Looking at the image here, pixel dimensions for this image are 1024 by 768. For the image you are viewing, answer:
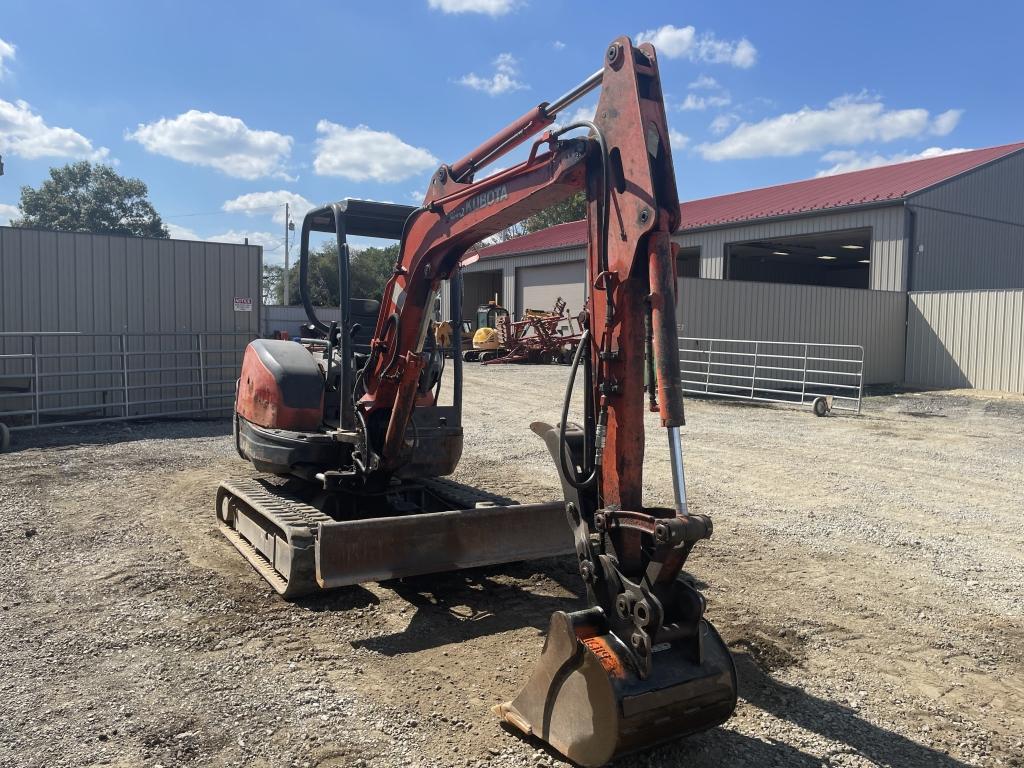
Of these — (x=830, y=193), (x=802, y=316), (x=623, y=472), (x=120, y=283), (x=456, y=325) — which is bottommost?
(x=623, y=472)

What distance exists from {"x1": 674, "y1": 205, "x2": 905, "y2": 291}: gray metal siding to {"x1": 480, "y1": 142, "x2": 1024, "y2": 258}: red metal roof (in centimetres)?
35

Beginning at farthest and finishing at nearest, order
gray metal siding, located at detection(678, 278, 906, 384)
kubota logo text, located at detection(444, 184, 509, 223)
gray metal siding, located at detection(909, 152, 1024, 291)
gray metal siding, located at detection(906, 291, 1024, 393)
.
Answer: gray metal siding, located at detection(909, 152, 1024, 291), gray metal siding, located at detection(906, 291, 1024, 393), gray metal siding, located at detection(678, 278, 906, 384), kubota logo text, located at detection(444, 184, 509, 223)

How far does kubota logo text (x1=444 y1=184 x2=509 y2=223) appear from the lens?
4.33 metres

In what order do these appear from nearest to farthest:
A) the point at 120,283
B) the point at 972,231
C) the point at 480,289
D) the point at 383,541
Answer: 1. the point at 383,541
2. the point at 120,283
3. the point at 972,231
4. the point at 480,289

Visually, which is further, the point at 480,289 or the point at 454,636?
the point at 480,289

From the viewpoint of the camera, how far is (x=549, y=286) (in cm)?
3175

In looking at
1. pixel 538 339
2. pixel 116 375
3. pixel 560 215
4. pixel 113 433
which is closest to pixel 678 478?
pixel 113 433

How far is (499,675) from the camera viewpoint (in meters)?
4.07

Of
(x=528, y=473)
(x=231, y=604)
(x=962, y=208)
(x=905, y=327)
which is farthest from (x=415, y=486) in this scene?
(x=962, y=208)

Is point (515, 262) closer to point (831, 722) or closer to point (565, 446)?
point (565, 446)

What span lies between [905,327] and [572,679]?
22.0m

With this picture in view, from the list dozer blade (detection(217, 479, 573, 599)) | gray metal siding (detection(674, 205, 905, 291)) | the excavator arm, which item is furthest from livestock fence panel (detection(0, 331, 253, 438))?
gray metal siding (detection(674, 205, 905, 291))

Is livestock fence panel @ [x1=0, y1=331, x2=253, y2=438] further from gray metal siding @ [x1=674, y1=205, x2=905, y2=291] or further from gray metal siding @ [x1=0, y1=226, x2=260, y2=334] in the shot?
gray metal siding @ [x1=674, y1=205, x2=905, y2=291]

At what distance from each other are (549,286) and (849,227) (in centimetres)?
1213
